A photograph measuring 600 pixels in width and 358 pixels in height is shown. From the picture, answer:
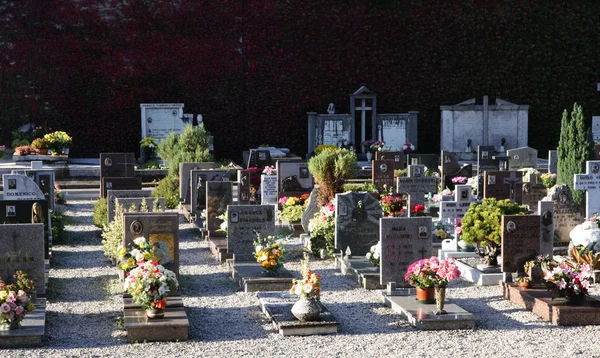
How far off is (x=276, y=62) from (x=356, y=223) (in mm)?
18073

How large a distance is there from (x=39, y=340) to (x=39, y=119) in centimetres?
2210

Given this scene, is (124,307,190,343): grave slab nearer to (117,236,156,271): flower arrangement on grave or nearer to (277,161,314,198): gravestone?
(117,236,156,271): flower arrangement on grave

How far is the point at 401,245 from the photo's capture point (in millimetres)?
12977

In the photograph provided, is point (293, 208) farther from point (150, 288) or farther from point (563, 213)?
point (150, 288)

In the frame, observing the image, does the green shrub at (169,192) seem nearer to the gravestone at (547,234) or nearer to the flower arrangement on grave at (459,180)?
the flower arrangement on grave at (459,180)

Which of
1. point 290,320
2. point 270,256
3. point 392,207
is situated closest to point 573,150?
point 392,207

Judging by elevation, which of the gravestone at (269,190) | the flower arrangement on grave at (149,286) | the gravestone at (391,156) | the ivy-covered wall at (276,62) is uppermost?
the ivy-covered wall at (276,62)

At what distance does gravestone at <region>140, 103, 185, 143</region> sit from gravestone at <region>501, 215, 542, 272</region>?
61.1 feet

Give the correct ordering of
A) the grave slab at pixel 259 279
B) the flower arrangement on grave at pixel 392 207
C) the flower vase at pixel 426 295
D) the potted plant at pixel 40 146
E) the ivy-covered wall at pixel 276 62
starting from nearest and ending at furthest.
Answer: the flower vase at pixel 426 295
the grave slab at pixel 259 279
the flower arrangement on grave at pixel 392 207
the potted plant at pixel 40 146
the ivy-covered wall at pixel 276 62

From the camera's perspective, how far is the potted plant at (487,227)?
1418 centimetres

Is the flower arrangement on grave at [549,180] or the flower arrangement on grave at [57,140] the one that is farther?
the flower arrangement on grave at [57,140]

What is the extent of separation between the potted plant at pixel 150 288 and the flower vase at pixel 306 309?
1414 mm

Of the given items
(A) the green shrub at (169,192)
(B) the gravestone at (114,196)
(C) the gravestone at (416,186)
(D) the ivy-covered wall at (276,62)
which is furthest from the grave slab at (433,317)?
(D) the ivy-covered wall at (276,62)

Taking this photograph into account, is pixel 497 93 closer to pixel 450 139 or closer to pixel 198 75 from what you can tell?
pixel 450 139
